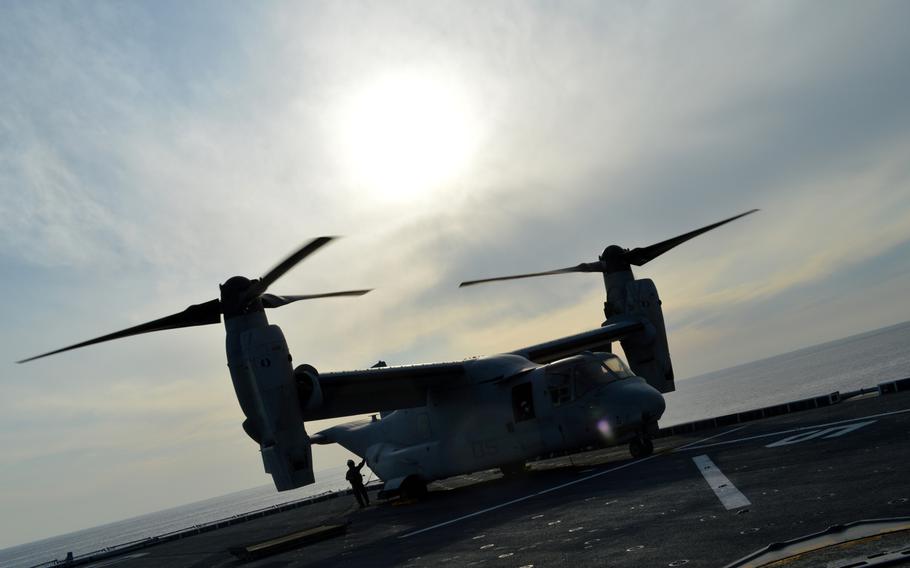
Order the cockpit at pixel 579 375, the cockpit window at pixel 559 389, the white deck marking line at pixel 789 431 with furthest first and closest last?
the cockpit window at pixel 559 389
the cockpit at pixel 579 375
the white deck marking line at pixel 789 431

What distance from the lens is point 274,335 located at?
18.3 m

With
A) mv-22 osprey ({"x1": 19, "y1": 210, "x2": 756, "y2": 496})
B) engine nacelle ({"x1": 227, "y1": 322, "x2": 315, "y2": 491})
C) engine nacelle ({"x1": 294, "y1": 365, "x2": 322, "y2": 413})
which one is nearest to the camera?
engine nacelle ({"x1": 227, "y1": 322, "x2": 315, "y2": 491})

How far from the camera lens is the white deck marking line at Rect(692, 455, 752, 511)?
938 centimetres

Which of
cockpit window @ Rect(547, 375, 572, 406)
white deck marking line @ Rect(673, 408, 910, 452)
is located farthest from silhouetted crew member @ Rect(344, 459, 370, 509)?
white deck marking line @ Rect(673, 408, 910, 452)

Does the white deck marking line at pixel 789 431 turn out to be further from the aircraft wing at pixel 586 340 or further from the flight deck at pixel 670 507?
the aircraft wing at pixel 586 340

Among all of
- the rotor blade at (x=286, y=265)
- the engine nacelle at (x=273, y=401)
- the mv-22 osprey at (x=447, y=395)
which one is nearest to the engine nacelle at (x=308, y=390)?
the mv-22 osprey at (x=447, y=395)

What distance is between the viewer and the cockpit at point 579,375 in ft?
63.3

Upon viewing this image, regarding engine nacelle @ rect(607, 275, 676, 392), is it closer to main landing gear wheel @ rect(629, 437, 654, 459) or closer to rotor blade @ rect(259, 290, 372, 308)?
main landing gear wheel @ rect(629, 437, 654, 459)

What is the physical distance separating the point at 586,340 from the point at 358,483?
9.65 m

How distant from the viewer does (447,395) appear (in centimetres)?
2253

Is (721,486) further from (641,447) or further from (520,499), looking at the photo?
(641,447)

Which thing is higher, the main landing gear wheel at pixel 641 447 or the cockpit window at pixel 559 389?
the cockpit window at pixel 559 389

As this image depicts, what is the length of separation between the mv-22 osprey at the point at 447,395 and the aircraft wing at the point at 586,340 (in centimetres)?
4

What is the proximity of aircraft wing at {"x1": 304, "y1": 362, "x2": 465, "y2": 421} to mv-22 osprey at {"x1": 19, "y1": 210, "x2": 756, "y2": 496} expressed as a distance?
0.13 ft
